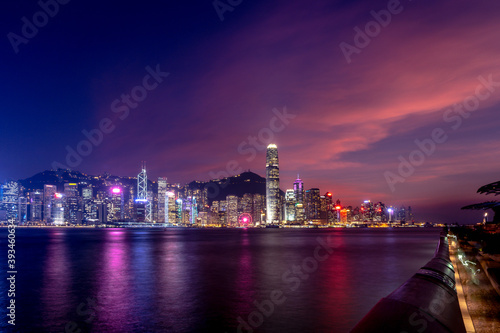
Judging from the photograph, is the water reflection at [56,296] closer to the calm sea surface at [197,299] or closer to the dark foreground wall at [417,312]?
the calm sea surface at [197,299]

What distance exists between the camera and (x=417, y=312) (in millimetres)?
5066

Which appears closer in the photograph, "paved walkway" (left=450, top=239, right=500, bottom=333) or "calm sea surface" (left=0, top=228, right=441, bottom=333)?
"paved walkway" (left=450, top=239, right=500, bottom=333)

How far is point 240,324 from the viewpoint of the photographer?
1952 cm

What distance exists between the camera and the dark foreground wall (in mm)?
4590

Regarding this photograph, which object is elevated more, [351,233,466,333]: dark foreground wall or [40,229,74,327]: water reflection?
[351,233,466,333]: dark foreground wall

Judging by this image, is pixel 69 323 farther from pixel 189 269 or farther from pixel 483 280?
pixel 189 269

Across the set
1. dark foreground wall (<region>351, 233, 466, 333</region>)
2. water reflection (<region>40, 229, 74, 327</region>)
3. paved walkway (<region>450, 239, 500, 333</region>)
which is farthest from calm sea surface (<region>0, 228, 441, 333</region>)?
dark foreground wall (<region>351, 233, 466, 333</region>)

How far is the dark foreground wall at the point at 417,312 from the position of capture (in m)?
4.59

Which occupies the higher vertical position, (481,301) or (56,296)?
(481,301)

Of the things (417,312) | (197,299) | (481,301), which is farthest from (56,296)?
(417,312)

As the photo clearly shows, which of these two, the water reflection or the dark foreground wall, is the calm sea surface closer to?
the water reflection

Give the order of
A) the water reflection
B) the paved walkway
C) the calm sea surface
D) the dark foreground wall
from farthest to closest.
A: 1. the water reflection
2. the calm sea surface
3. the paved walkway
4. the dark foreground wall

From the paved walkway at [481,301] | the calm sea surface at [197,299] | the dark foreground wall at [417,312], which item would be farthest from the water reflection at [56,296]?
the dark foreground wall at [417,312]

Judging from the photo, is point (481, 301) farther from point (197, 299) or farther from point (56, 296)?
point (56, 296)
